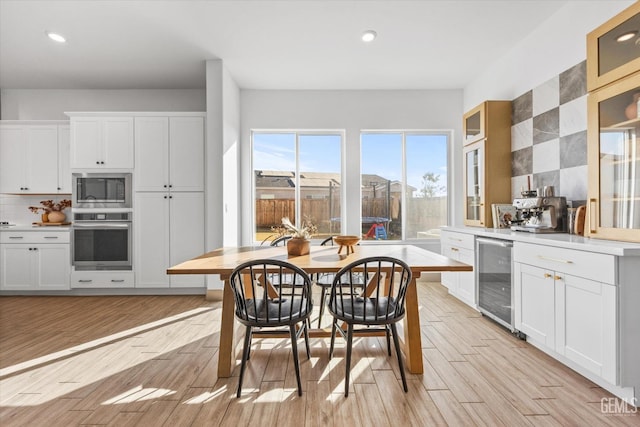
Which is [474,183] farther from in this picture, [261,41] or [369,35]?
[261,41]

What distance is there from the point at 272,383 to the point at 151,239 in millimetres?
3024

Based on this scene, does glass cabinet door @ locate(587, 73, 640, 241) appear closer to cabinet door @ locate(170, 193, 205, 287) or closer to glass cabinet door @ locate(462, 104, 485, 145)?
glass cabinet door @ locate(462, 104, 485, 145)

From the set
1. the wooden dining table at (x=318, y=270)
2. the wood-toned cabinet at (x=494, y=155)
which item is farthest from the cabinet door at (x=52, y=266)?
the wood-toned cabinet at (x=494, y=155)

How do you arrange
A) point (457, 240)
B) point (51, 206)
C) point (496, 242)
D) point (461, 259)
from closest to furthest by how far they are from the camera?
point (496, 242) → point (461, 259) → point (457, 240) → point (51, 206)

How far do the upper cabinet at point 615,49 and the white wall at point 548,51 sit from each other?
58cm

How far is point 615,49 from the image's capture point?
83.5 inches

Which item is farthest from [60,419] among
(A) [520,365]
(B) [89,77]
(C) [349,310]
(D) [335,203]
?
(B) [89,77]

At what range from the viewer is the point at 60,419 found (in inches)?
73.3

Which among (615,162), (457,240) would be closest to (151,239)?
(457,240)

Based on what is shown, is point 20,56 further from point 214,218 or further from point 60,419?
point 60,419

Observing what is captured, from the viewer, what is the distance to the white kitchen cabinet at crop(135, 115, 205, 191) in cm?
436

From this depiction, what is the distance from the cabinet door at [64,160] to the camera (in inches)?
181

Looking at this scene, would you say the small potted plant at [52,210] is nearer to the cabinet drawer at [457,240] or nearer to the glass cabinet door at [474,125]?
the cabinet drawer at [457,240]

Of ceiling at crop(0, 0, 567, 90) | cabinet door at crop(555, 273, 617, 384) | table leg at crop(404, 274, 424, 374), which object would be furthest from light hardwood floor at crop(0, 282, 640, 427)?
ceiling at crop(0, 0, 567, 90)
